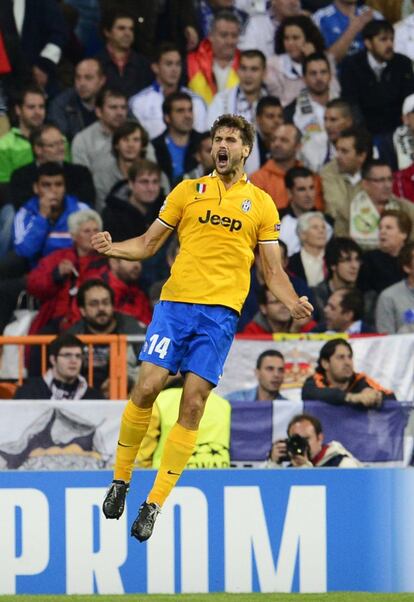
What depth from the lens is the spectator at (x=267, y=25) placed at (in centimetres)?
1650

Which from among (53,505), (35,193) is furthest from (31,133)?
(53,505)

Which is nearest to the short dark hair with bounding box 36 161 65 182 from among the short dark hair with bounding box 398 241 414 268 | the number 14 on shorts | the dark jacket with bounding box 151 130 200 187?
the dark jacket with bounding box 151 130 200 187

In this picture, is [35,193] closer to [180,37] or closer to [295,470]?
[180,37]

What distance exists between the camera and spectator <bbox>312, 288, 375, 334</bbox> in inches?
533

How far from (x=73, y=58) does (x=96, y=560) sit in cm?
748

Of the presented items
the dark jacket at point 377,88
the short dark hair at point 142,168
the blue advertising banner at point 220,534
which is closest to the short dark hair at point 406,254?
the short dark hair at point 142,168

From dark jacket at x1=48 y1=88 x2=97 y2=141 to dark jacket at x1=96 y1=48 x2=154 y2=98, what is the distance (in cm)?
42

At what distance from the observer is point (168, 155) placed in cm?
1533

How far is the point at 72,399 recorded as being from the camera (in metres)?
12.2

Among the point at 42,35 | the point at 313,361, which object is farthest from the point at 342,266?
the point at 42,35

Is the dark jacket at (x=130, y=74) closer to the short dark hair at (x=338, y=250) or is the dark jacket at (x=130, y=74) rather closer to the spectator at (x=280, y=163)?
the spectator at (x=280, y=163)

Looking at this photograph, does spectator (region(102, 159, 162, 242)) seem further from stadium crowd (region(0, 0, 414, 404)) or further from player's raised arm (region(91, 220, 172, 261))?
player's raised arm (region(91, 220, 172, 261))

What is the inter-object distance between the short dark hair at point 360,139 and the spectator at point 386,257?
99cm

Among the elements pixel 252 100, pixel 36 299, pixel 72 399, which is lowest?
pixel 72 399
